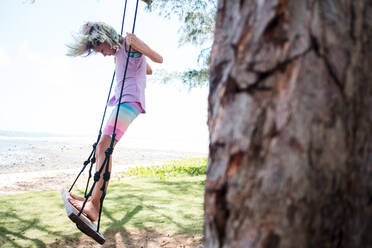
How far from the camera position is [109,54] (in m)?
3.41

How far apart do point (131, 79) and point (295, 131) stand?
2646mm

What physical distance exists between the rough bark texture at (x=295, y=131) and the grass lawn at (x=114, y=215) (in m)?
2.67

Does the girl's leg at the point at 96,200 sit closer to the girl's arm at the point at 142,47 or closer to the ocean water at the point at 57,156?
the girl's arm at the point at 142,47

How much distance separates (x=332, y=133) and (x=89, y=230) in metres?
2.10

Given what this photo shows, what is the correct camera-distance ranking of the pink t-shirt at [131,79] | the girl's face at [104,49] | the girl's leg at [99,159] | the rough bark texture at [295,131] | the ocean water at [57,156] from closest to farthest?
the rough bark texture at [295,131]
the girl's leg at [99,159]
the pink t-shirt at [131,79]
the girl's face at [104,49]
the ocean water at [57,156]

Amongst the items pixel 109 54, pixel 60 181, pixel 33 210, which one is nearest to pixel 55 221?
pixel 33 210

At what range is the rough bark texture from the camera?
0.76 m

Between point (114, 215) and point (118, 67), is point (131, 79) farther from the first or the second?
point (114, 215)

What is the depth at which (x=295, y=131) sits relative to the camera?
767 mm

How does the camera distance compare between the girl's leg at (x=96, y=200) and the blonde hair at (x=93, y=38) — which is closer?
the girl's leg at (x=96, y=200)

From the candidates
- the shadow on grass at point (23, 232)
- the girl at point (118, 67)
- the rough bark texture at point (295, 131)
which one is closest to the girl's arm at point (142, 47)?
the girl at point (118, 67)

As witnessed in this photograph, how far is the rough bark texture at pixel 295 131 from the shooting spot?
2.51 feet

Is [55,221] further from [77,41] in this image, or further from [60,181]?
[60,181]

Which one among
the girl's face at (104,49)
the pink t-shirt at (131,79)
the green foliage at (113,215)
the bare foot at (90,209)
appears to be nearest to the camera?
the bare foot at (90,209)
